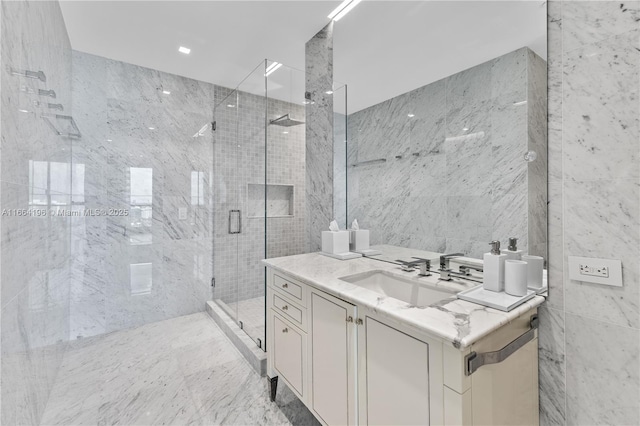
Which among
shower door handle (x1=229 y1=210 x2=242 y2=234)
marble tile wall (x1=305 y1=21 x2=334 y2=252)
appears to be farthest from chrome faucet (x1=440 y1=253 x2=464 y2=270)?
shower door handle (x1=229 y1=210 x2=242 y2=234)

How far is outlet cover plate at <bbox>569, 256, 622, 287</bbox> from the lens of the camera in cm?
98

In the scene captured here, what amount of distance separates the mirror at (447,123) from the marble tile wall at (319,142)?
169 mm

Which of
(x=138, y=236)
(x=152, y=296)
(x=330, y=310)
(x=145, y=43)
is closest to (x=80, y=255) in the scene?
(x=138, y=236)

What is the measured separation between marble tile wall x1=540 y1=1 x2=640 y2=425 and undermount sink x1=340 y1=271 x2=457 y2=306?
416 mm

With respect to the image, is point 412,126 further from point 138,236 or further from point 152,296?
point 152,296

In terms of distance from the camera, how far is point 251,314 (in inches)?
103

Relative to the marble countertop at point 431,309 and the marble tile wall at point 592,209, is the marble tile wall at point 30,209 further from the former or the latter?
the marble tile wall at point 592,209

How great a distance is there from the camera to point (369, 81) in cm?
192

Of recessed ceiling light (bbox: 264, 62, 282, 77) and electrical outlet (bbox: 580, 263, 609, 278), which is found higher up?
recessed ceiling light (bbox: 264, 62, 282, 77)

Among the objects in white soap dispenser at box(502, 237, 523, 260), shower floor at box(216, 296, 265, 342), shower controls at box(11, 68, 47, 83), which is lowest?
shower floor at box(216, 296, 265, 342)

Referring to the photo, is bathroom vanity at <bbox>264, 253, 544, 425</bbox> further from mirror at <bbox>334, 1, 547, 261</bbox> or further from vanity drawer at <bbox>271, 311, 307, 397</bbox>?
mirror at <bbox>334, 1, 547, 261</bbox>

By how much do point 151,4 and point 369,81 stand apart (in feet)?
5.45

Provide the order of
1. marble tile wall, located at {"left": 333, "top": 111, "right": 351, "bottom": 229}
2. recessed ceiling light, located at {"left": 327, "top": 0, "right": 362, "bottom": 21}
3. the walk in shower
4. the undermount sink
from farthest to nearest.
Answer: the walk in shower
marble tile wall, located at {"left": 333, "top": 111, "right": 351, "bottom": 229}
recessed ceiling light, located at {"left": 327, "top": 0, "right": 362, "bottom": 21}
the undermount sink

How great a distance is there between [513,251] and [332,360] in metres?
0.94
